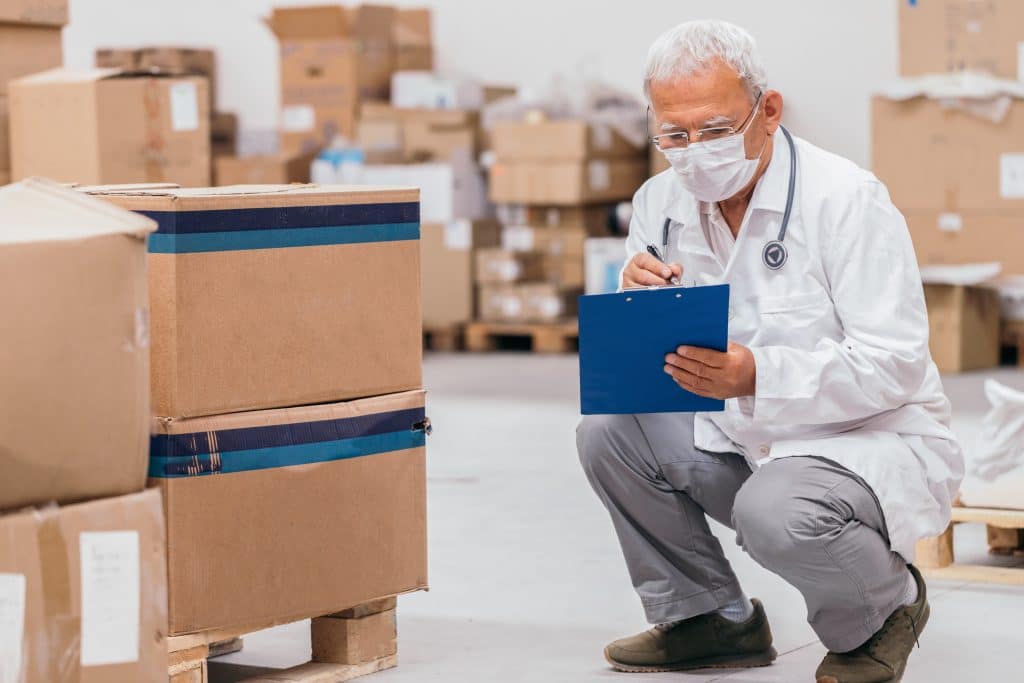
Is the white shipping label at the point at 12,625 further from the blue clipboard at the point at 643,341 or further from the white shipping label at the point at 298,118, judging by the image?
the white shipping label at the point at 298,118

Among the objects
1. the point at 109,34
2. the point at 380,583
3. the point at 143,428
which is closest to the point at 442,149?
the point at 109,34

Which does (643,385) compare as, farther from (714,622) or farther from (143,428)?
(143,428)

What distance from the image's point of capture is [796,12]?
27.5ft

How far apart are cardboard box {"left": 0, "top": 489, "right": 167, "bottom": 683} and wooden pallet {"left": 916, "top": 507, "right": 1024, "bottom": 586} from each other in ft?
6.24

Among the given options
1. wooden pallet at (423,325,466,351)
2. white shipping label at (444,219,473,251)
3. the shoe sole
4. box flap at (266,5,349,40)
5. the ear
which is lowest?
wooden pallet at (423,325,466,351)

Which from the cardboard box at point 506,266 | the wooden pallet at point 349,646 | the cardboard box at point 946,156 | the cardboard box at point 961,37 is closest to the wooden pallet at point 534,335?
the cardboard box at point 506,266

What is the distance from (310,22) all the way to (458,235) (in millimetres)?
1627

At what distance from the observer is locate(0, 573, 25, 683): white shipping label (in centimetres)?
192

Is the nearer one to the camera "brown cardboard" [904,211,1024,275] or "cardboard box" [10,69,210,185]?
"cardboard box" [10,69,210,185]

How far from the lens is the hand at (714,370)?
236cm

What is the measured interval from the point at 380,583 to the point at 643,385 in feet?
2.06

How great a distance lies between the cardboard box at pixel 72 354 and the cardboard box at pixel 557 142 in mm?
5781

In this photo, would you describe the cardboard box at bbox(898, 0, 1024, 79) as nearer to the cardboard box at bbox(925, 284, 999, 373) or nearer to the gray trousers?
the cardboard box at bbox(925, 284, 999, 373)

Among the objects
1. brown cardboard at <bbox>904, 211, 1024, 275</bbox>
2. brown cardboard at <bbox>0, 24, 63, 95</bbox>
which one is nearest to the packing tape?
brown cardboard at <bbox>0, 24, 63, 95</bbox>
